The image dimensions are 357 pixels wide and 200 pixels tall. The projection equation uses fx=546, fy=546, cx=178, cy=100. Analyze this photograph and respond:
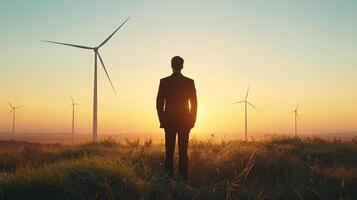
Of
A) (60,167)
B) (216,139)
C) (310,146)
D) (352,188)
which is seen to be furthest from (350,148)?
(60,167)

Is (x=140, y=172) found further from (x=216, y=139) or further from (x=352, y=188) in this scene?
(x=216, y=139)

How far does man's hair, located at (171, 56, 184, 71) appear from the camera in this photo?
1062 cm

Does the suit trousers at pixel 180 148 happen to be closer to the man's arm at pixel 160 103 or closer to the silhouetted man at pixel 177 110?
the silhouetted man at pixel 177 110

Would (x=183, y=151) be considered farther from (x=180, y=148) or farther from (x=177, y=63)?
(x=177, y=63)

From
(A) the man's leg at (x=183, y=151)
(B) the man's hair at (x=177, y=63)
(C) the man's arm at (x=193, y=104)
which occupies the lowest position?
(A) the man's leg at (x=183, y=151)

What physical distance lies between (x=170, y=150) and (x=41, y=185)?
3.21 m

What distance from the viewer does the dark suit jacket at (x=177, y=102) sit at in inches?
413

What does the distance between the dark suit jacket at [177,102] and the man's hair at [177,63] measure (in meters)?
0.12

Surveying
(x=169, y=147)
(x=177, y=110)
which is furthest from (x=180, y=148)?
(x=177, y=110)

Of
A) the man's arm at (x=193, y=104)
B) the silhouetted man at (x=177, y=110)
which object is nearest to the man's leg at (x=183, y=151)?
the silhouetted man at (x=177, y=110)

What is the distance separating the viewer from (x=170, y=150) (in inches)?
416

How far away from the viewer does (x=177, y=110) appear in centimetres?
1053

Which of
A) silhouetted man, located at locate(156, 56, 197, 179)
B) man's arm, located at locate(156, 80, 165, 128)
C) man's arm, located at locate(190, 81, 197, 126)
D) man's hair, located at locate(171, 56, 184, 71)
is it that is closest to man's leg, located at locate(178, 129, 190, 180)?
silhouetted man, located at locate(156, 56, 197, 179)

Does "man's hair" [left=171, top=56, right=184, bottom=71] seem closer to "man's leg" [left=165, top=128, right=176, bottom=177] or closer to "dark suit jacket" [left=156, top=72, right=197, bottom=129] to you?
"dark suit jacket" [left=156, top=72, right=197, bottom=129]
